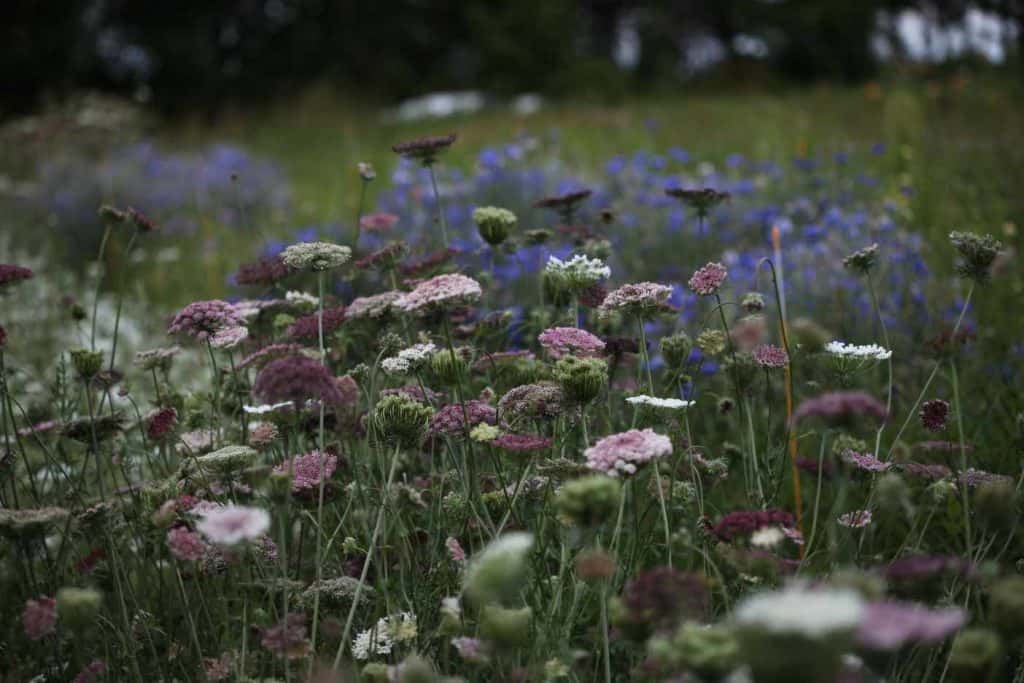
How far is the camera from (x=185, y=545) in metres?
1.46

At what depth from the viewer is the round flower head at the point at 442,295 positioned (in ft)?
5.44

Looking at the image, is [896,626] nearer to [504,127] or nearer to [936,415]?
[936,415]

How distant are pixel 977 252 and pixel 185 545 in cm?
140

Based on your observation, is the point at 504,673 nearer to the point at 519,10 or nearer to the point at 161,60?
the point at 519,10

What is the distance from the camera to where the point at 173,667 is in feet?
6.65

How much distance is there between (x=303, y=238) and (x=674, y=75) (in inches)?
663

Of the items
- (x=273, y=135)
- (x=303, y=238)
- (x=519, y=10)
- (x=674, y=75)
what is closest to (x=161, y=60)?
(x=273, y=135)

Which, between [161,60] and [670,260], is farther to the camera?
[161,60]

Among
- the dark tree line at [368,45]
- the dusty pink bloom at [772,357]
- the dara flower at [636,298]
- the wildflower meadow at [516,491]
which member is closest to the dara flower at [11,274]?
the wildflower meadow at [516,491]

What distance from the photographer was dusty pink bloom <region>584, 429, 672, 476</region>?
1370mm

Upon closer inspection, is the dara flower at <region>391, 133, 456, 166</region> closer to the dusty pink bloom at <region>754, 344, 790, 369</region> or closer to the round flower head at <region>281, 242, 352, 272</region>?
the round flower head at <region>281, 242, 352, 272</region>

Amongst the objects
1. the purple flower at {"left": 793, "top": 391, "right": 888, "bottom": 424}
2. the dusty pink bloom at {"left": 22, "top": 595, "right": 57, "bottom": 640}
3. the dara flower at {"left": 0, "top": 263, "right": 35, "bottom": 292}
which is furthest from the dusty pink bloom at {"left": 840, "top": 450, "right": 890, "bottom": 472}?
the dara flower at {"left": 0, "top": 263, "right": 35, "bottom": 292}

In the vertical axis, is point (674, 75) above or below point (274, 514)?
below

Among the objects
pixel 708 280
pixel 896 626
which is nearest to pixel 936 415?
pixel 708 280
